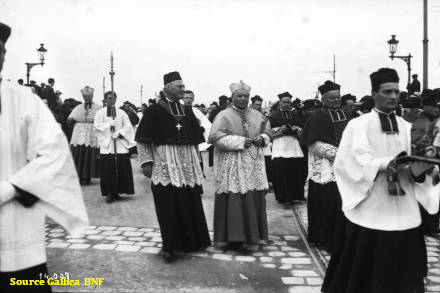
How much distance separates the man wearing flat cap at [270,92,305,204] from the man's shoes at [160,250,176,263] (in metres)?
4.03

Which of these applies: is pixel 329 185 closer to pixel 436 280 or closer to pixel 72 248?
pixel 436 280

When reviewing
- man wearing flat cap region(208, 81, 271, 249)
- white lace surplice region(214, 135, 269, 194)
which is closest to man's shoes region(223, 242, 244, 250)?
man wearing flat cap region(208, 81, 271, 249)

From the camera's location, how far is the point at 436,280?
478 cm

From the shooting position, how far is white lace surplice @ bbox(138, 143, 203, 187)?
224 inches

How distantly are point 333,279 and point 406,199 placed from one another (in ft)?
3.16

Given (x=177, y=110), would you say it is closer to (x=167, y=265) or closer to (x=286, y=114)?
(x=167, y=265)

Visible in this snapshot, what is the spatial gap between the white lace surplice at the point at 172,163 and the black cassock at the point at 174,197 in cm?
7

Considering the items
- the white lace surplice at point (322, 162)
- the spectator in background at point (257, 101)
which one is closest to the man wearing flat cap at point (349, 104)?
the white lace surplice at point (322, 162)

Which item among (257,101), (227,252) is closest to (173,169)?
(227,252)

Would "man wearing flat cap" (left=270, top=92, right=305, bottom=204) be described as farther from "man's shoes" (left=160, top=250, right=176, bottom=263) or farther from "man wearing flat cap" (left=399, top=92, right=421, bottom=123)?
"man's shoes" (left=160, top=250, right=176, bottom=263)

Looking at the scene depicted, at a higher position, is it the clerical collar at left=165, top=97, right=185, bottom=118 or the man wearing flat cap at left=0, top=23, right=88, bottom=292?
the clerical collar at left=165, top=97, right=185, bottom=118

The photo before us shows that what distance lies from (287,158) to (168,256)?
175 inches

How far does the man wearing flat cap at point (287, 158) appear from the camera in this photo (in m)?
9.12

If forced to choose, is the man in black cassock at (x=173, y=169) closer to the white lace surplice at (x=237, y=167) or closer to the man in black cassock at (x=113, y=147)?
the white lace surplice at (x=237, y=167)
